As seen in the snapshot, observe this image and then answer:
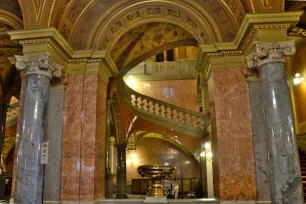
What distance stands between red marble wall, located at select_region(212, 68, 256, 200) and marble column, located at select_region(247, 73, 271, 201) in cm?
9

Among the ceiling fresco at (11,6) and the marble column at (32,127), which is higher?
the ceiling fresco at (11,6)

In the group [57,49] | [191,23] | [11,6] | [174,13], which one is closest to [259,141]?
[191,23]

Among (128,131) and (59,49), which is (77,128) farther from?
(128,131)

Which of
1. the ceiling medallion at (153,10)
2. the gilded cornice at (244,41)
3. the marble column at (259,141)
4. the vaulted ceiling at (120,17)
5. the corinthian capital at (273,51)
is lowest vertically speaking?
the marble column at (259,141)

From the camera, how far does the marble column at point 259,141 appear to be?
18.8 ft

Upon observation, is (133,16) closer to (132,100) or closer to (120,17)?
(120,17)

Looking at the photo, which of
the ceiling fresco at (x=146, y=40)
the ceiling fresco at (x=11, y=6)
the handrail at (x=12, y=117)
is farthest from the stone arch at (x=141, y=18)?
the handrail at (x=12, y=117)

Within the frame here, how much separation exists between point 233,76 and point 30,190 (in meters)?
4.50

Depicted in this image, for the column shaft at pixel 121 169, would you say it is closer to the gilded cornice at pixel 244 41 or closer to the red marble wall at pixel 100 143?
the red marble wall at pixel 100 143

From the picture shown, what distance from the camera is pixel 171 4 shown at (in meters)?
6.90

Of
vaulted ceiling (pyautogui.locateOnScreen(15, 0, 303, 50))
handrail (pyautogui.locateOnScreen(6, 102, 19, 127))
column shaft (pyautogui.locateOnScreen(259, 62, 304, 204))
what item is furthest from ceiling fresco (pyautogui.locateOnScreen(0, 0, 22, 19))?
handrail (pyautogui.locateOnScreen(6, 102, 19, 127))

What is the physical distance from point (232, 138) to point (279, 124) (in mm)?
1277

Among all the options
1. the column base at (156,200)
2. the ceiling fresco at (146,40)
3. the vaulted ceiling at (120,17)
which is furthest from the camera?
the ceiling fresco at (146,40)

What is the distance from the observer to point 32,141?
545 centimetres
